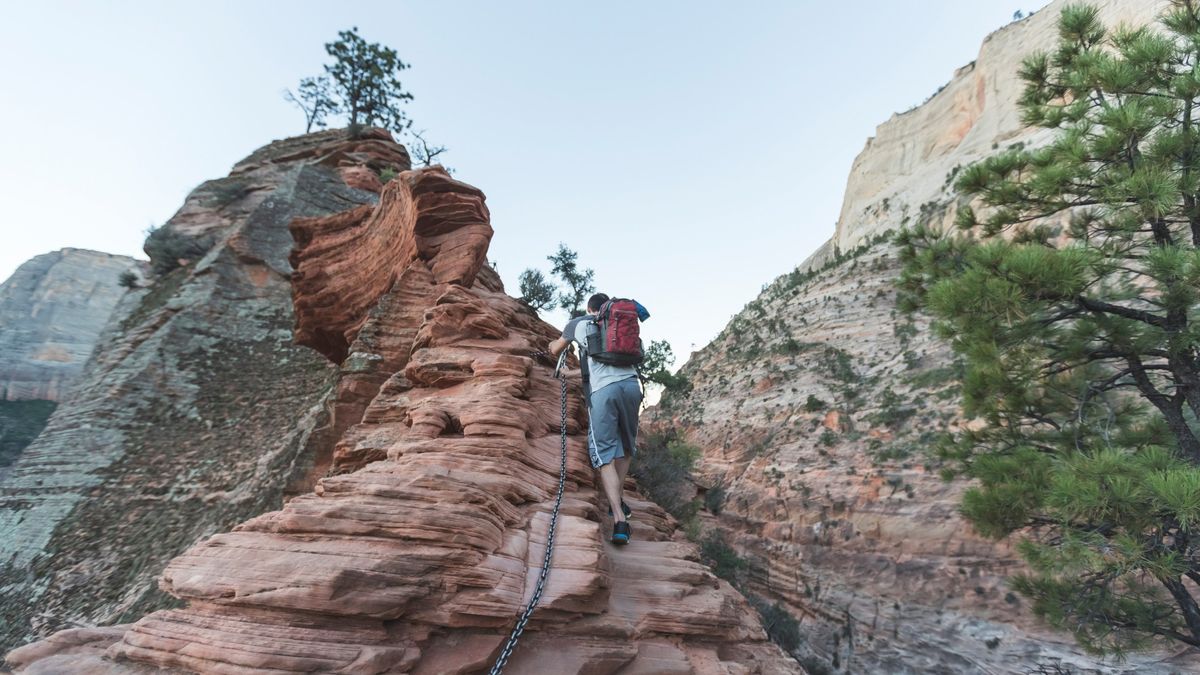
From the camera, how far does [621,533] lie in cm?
443

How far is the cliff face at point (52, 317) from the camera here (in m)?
27.3

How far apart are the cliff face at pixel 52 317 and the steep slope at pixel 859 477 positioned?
32.9 meters

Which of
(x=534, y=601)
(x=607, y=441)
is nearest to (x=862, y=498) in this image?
(x=607, y=441)

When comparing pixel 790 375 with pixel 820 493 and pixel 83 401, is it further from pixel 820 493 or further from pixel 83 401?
pixel 83 401

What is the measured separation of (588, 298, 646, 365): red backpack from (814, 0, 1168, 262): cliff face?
32.8m

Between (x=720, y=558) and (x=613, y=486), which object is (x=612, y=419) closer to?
(x=613, y=486)

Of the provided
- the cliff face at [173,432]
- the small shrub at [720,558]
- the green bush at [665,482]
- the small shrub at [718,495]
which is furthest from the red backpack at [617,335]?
the small shrub at [718,495]

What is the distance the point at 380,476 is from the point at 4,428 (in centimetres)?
3293

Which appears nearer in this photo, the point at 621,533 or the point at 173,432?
the point at 621,533

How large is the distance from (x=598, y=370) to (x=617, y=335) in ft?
1.26

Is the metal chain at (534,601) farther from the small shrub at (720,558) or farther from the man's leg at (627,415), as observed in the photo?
the small shrub at (720,558)

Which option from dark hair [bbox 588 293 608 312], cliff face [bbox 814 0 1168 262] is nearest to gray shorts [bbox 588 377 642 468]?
dark hair [bbox 588 293 608 312]

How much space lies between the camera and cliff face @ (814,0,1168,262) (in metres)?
34.1

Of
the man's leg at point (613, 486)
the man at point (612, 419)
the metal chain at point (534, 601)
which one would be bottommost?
the metal chain at point (534, 601)
